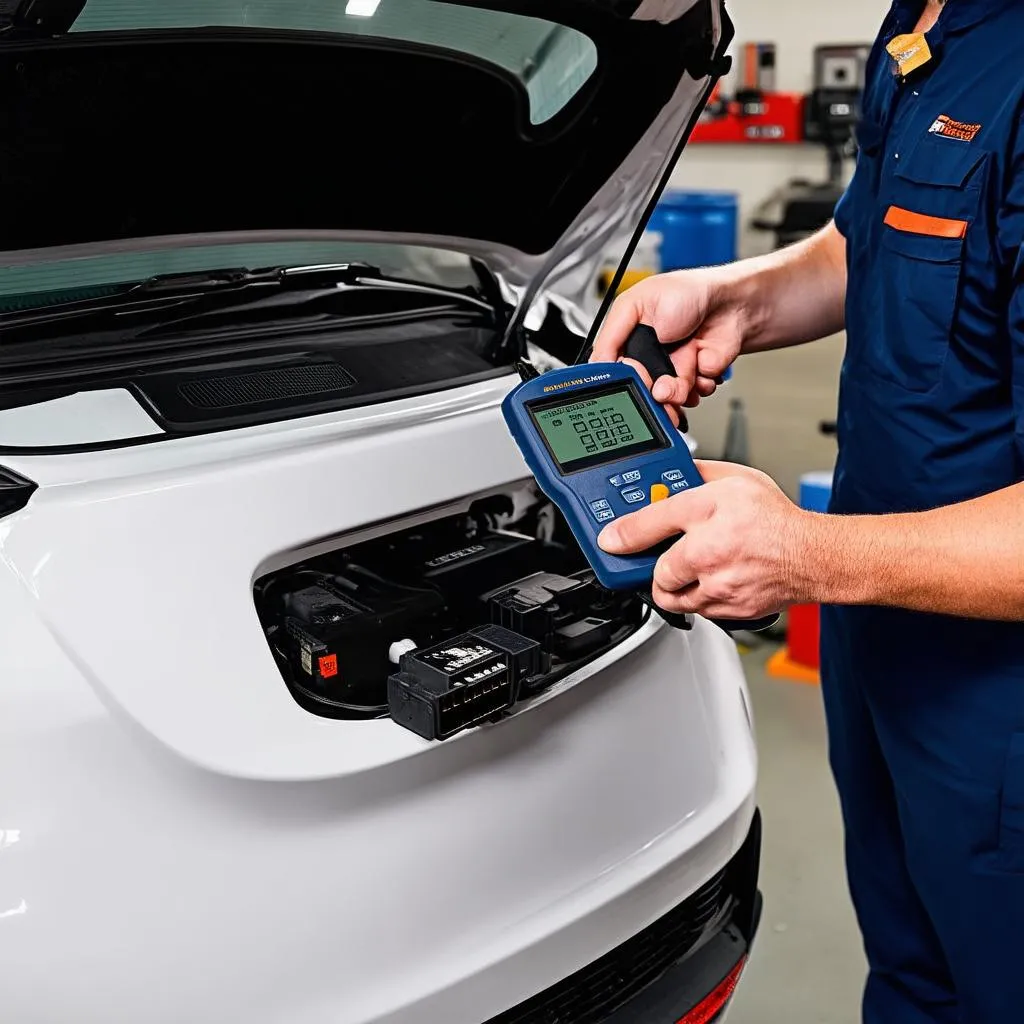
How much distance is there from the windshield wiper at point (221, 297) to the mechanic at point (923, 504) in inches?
16.5

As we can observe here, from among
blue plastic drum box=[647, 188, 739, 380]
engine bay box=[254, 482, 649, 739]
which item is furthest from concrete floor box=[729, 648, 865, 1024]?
blue plastic drum box=[647, 188, 739, 380]

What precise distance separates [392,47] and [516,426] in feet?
1.66

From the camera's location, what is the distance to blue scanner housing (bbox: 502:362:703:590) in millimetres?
1123

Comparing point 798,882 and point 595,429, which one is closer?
point 595,429

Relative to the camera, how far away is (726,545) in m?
1.06

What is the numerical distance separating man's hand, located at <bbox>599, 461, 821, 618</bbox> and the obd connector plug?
0.14m

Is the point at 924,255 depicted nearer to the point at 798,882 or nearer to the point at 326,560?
the point at 326,560

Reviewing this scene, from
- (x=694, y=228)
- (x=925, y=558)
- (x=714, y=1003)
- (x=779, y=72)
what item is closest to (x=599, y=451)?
(x=925, y=558)

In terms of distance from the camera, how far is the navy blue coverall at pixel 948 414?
1201 mm

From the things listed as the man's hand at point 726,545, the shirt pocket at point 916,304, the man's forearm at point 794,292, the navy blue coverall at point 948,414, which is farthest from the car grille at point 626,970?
the man's forearm at point 794,292

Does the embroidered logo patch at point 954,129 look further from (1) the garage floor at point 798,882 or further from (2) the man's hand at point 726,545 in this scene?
(1) the garage floor at point 798,882

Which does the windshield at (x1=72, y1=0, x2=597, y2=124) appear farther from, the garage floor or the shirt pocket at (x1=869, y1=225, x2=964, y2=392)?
the garage floor

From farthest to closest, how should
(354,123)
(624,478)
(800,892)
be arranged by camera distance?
(800,892)
(354,123)
(624,478)

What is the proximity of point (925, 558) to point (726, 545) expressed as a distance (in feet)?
0.65
